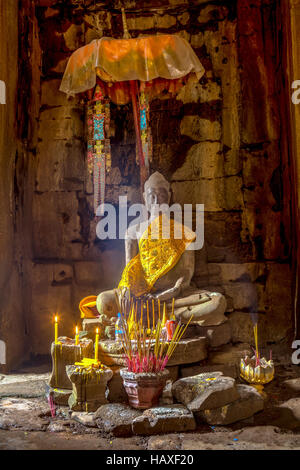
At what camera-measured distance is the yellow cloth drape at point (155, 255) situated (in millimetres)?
4930

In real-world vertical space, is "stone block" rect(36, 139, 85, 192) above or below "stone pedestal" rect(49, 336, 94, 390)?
above

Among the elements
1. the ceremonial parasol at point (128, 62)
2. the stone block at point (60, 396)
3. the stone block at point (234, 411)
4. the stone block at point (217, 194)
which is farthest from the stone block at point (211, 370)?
the ceremonial parasol at point (128, 62)

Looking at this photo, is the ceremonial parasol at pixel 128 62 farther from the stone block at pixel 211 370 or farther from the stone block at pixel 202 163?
the stone block at pixel 211 370

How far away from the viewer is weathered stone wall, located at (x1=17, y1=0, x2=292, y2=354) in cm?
551

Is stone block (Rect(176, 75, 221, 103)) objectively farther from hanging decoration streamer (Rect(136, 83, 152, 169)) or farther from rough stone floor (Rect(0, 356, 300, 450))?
rough stone floor (Rect(0, 356, 300, 450))

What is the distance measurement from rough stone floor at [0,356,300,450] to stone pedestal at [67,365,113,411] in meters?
0.10

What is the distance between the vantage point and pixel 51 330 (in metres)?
5.60

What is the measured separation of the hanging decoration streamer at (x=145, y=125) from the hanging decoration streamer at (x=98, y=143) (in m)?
0.38

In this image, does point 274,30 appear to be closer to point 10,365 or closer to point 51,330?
point 51,330

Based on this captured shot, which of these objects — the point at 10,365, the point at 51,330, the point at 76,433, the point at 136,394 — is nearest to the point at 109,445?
the point at 76,433

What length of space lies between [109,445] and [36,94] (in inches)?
177

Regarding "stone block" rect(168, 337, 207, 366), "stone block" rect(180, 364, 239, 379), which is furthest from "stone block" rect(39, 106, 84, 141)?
"stone block" rect(180, 364, 239, 379)

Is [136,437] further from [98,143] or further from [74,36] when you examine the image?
[74,36]

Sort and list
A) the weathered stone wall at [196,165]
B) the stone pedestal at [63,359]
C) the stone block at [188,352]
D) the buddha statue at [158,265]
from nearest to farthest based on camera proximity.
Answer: the stone pedestal at [63,359], the stone block at [188,352], the buddha statue at [158,265], the weathered stone wall at [196,165]
